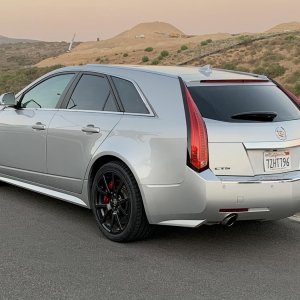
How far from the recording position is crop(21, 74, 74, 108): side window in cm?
628

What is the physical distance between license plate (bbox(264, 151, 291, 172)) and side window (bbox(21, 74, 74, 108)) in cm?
251

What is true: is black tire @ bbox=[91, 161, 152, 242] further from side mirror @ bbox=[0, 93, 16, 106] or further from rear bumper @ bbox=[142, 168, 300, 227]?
side mirror @ bbox=[0, 93, 16, 106]

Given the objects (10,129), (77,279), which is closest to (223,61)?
→ (10,129)

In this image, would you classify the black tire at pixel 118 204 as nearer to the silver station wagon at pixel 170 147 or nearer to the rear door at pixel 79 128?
the silver station wagon at pixel 170 147

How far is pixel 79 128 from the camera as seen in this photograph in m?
5.68

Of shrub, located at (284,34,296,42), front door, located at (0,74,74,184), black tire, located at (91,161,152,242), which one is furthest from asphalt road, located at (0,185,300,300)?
shrub, located at (284,34,296,42)

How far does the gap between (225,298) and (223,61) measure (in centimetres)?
3644

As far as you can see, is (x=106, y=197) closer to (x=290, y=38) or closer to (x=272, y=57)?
(x=272, y=57)

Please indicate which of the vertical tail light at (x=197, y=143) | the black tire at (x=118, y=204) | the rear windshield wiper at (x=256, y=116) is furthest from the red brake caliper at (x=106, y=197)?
the rear windshield wiper at (x=256, y=116)

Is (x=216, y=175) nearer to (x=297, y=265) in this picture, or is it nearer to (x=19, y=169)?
(x=297, y=265)

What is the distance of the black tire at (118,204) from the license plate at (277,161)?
1.17m

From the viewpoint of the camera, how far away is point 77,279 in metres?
4.32

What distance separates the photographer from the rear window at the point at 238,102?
4.88 m

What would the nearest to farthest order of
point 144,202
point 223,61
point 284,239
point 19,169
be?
point 144,202
point 284,239
point 19,169
point 223,61
